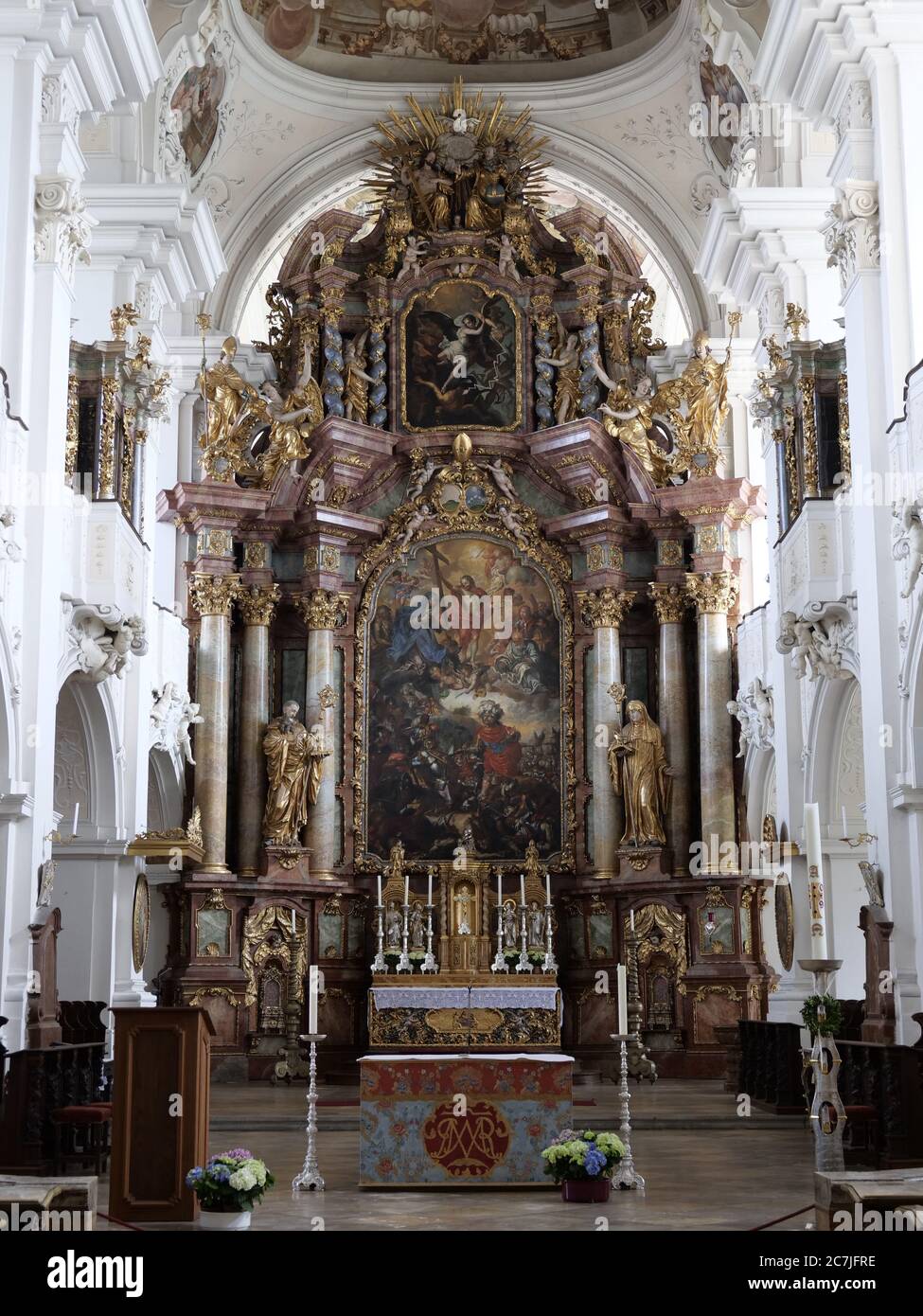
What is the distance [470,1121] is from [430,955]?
32.5 ft

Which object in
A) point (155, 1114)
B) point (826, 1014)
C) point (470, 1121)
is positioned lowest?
point (470, 1121)

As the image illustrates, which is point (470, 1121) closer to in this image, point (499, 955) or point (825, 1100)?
point (825, 1100)

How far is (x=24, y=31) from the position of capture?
46.5 ft

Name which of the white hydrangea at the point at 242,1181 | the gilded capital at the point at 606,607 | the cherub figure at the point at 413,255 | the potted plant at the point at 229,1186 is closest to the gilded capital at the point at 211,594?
the gilded capital at the point at 606,607

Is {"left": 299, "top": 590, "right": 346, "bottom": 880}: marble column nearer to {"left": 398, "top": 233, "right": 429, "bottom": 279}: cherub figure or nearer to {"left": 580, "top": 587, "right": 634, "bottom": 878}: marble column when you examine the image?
{"left": 580, "top": 587, "right": 634, "bottom": 878}: marble column

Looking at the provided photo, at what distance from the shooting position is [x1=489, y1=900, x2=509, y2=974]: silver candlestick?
2056 cm

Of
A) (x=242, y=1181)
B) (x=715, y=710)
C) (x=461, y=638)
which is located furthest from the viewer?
(x=461, y=638)

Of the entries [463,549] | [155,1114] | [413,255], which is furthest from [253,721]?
[155,1114]

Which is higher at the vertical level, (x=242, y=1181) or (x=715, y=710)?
(x=715, y=710)

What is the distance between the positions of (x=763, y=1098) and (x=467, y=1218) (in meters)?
7.56

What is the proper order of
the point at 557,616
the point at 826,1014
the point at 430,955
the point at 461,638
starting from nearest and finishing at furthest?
the point at 826,1014 < the point at 430,955 < the point at 461,638 < the point at 557,616

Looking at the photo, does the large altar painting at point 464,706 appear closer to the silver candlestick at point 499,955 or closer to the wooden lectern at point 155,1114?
the silver candlestick at point 499,955

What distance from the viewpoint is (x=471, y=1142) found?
10688 millimetres

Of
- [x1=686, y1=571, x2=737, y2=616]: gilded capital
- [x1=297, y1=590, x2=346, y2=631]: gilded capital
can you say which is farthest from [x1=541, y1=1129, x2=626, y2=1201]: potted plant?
→ [x1=297, y1=590, x2=346, y2=631]: gilded capital
